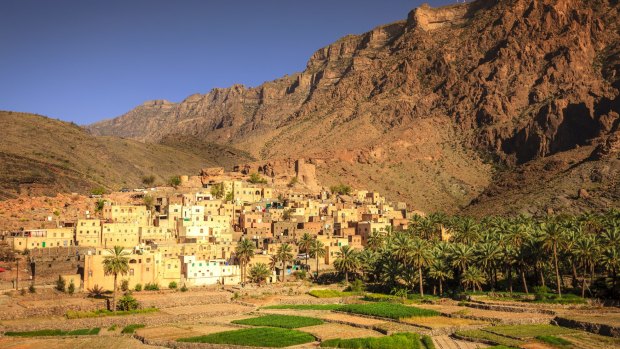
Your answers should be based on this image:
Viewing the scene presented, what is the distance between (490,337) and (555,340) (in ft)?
15.3

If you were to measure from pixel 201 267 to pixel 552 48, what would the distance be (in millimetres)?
145839

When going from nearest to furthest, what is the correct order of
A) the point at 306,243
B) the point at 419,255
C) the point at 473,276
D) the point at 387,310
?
1. the point at 387,310
2. the point at 473,276
3. the point at 419,255
4. the point at 306,243

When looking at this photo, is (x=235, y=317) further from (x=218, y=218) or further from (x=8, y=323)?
(x=218, y=218)

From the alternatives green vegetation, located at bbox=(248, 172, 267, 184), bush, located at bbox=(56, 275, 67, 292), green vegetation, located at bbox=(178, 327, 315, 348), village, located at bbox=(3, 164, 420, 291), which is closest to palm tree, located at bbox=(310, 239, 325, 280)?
village, located at bbox=(3, 164, 420, 291)

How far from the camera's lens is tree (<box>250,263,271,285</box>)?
80.9m

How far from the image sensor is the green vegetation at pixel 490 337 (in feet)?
169

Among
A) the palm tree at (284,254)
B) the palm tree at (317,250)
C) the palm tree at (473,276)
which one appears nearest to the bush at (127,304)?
the palm tree at (284,254)

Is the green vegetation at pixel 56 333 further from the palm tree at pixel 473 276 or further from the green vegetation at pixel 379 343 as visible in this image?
the palm tree at pixel 473 276

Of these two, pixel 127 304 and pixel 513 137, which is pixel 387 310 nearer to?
pixel 127 304

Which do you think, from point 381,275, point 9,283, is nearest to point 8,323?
point 9,283

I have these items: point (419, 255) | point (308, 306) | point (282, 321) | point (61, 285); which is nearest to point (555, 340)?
point (282, 321)

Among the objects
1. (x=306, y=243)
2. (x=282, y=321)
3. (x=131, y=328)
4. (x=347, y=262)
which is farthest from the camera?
(x=306, y=243)

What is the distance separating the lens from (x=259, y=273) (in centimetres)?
8081

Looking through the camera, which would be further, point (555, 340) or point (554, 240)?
point (554, 240)
